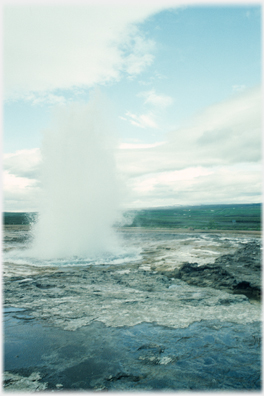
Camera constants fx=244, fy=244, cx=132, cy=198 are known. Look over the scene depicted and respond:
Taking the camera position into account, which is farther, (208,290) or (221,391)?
(208,290)

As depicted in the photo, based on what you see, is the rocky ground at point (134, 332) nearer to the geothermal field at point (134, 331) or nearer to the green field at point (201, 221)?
the geothermal field at point (134, 331)

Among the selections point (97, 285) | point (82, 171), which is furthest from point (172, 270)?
point (82, 171)


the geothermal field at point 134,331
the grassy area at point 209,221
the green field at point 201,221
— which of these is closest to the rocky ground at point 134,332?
the geothermal field at point 134,331

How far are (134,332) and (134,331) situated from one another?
0.05 m

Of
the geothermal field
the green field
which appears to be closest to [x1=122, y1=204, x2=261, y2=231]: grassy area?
the green field

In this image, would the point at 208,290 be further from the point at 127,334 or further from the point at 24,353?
the point at 24,353

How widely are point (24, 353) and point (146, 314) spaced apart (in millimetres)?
3512

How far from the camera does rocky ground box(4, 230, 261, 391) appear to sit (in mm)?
4832

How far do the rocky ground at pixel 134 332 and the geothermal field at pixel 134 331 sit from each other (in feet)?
0.07

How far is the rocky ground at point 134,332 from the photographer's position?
4832 mm

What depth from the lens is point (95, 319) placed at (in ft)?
24.0

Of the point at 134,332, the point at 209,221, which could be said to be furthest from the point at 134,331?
the point at 209,221

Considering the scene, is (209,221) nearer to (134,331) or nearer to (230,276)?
(230,276)

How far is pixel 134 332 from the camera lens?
6.57 metres
